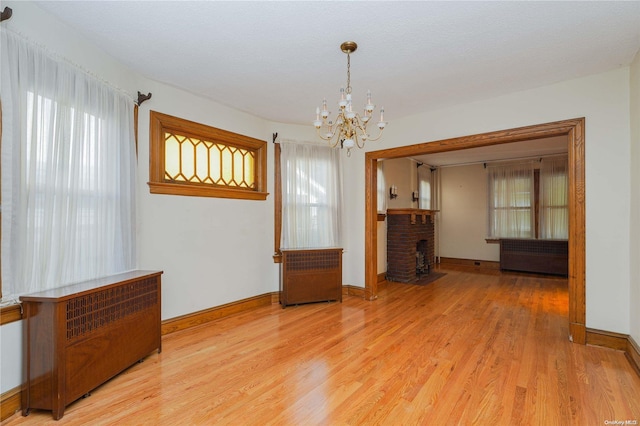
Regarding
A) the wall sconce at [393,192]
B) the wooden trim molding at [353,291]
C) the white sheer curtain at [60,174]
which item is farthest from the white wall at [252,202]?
the wall sconce at [393,192]

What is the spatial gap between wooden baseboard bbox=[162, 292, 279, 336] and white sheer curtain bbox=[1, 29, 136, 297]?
939 mm

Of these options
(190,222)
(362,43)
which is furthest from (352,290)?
(362,43)

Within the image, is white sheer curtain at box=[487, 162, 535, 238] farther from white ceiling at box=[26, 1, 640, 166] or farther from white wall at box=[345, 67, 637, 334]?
white ceiling at box=[26, 1, 640, 166]

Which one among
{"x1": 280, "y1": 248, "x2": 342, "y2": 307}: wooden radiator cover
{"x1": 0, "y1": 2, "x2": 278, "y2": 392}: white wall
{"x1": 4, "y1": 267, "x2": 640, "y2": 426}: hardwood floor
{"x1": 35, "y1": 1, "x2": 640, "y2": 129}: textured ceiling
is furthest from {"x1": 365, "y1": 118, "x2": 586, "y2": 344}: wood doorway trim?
{"x1": 0, "y1": 2, "x2": 278, "y2": 392}: white wall

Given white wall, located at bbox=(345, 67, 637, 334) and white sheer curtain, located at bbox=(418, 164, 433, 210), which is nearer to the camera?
white wall, located at bbox=(345, 67, 637, 334)

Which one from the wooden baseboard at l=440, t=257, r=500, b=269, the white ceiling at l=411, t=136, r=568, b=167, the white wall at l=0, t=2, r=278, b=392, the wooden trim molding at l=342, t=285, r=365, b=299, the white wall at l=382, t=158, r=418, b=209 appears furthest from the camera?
the wooden baseboard at l=440, t=257, r=500, b=269

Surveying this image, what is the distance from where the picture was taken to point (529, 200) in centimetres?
702

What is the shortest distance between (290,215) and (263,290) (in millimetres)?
1187

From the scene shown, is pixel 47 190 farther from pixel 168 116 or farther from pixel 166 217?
pixel 168 116

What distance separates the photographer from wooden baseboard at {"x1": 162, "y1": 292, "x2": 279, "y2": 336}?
132 inches

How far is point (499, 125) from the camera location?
3.62m

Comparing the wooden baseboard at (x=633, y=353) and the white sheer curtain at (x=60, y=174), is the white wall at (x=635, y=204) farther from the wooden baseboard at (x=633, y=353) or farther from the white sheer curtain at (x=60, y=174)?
the white sheer curtain at (x=60, y=174)

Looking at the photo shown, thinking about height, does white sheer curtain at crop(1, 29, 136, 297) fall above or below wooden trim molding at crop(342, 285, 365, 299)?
above

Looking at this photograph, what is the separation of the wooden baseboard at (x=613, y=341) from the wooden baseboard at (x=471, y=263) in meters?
4.75
